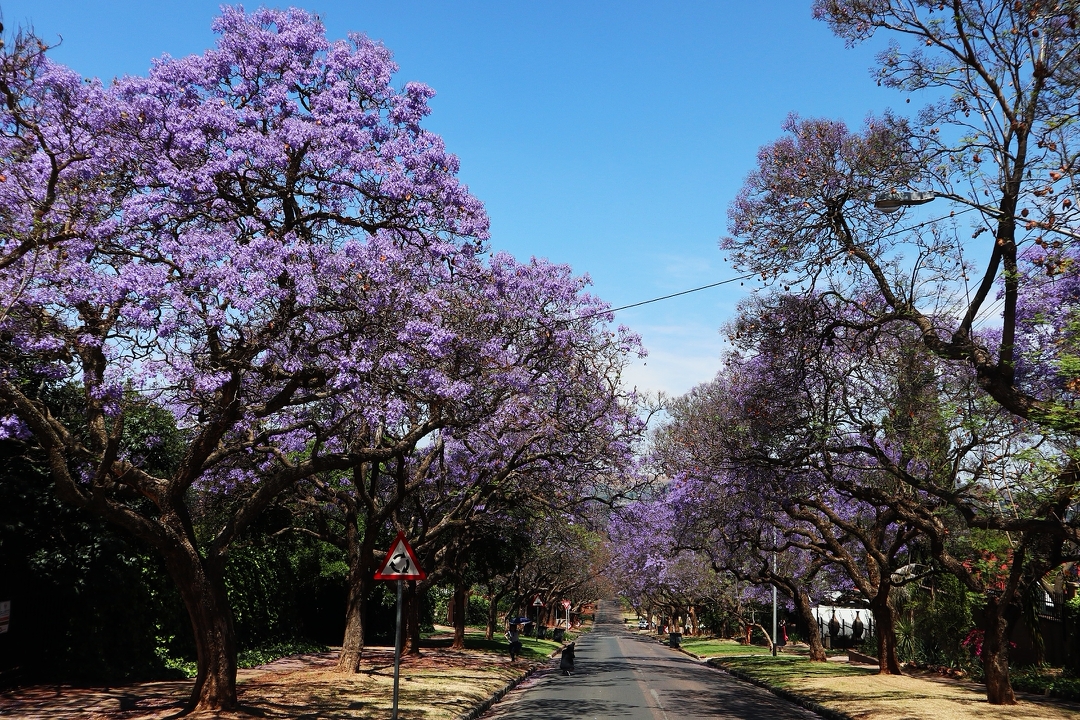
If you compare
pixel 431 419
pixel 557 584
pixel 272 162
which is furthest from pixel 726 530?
pixel 557 584

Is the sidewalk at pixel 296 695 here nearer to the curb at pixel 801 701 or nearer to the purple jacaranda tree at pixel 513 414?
the purple jacaranda tree at pixel 513 414

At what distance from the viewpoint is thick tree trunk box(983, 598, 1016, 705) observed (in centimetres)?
1738

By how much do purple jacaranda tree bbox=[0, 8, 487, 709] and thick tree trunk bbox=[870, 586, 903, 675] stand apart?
16856mm

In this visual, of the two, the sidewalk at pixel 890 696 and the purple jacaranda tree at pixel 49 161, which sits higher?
the purple jacaranda tree at pixel 49 161

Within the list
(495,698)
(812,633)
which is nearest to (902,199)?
(495,698)

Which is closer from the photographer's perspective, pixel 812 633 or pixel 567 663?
pixel 567 663

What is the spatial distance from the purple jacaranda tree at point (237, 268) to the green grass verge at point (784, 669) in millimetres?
15846

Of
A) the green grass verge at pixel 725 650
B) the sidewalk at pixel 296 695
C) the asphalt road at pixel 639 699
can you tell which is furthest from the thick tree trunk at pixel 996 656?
the green grass verge at pixel 725 650

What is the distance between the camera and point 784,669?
97.8ft

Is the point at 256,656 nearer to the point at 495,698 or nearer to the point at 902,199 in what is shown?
the point at 495,698

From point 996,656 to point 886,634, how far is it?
829cm

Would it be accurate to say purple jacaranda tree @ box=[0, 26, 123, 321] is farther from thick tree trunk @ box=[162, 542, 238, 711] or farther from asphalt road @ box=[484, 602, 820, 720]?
asphalt road @ box=[484, 602, 820, 720]

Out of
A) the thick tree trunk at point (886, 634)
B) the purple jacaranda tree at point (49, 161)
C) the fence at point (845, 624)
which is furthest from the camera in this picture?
the fence at point (845, 624)

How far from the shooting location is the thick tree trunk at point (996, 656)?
17.4 meters
